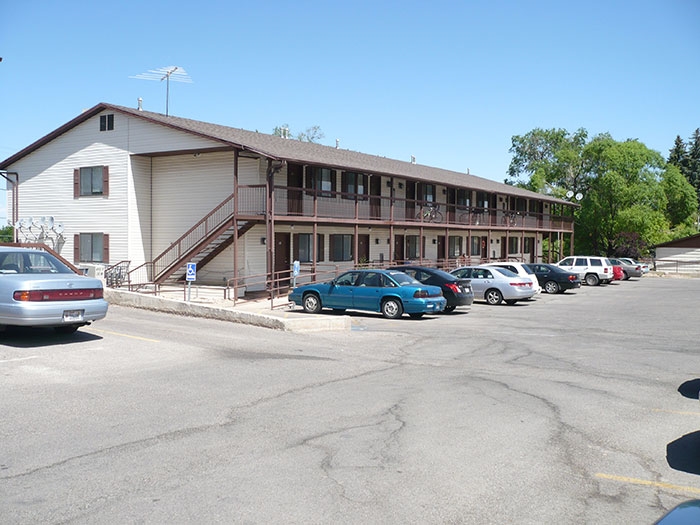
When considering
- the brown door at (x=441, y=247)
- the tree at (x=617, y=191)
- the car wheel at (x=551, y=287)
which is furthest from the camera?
the tree at (x=617, y=191)

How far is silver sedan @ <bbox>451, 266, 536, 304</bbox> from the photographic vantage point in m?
24.1

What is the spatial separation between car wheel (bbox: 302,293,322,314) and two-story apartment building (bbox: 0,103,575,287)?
4876 millimetres

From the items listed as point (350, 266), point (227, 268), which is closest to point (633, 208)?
point (350, 266)

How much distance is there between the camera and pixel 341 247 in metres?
32.0

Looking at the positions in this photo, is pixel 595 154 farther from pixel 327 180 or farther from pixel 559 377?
pixel 559 377

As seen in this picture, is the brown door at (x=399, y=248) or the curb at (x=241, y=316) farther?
the brown door at (x=399, y=248)

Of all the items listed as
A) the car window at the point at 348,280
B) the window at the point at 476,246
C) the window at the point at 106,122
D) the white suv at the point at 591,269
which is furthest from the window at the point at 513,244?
the car window at the point at 348,280

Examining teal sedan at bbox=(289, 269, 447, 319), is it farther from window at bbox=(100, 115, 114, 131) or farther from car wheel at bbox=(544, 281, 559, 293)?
window at bbox=(100, 115, 114, 131)

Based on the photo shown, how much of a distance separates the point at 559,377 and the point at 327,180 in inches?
830

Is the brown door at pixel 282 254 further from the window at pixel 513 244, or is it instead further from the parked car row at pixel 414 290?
the window at pixel 513 244

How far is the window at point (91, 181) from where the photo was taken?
29.3 meters

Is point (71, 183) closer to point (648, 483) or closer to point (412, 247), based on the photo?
point (412, 247)

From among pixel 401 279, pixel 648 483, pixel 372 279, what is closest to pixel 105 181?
pixel 372 279

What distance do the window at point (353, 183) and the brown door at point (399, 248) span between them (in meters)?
4.84
